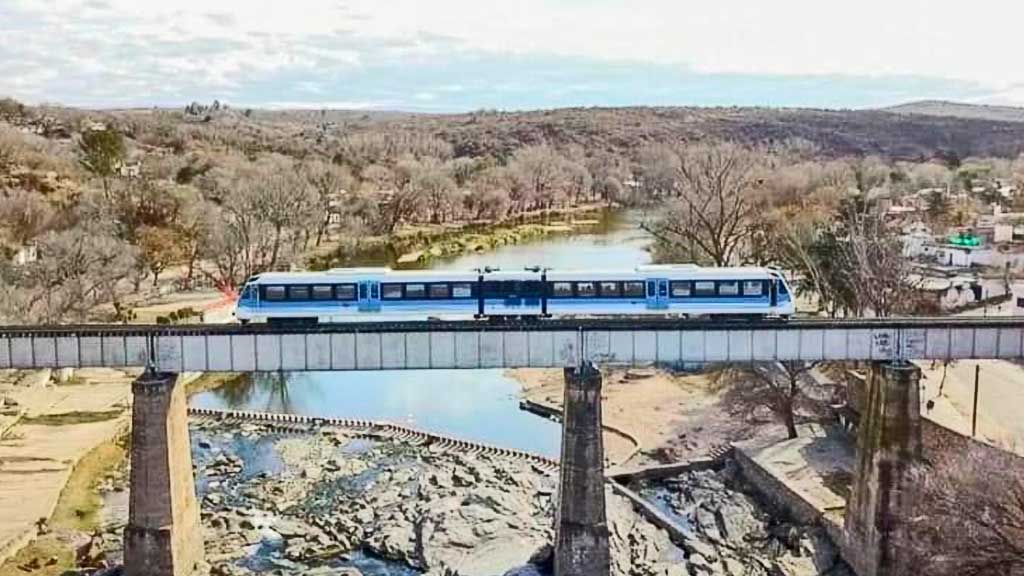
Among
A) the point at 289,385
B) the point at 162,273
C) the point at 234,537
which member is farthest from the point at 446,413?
the point at 162,273

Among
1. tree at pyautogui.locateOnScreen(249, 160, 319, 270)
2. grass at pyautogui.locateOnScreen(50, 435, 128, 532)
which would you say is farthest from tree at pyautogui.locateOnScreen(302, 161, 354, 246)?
grass at pyautogui.locateOnScreen(50, 435, 128, 532)

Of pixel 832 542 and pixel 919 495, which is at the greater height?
pixel 919 495

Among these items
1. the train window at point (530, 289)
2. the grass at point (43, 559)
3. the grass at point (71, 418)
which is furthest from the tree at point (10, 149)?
the train window at point (530, 289)

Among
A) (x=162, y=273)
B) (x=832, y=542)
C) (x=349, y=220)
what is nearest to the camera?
(x=832, y=542)

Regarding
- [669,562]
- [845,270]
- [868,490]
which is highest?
[845,270]

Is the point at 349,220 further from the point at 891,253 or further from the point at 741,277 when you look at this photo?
the point at 741,277

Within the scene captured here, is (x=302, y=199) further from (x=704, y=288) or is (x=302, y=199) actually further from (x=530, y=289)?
(x=704, y=288)

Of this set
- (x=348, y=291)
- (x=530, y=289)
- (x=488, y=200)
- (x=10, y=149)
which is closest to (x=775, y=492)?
(x=530, y=289)

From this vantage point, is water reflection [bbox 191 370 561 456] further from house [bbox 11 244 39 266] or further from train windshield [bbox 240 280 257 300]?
house [bbox 11 244 39 266]
